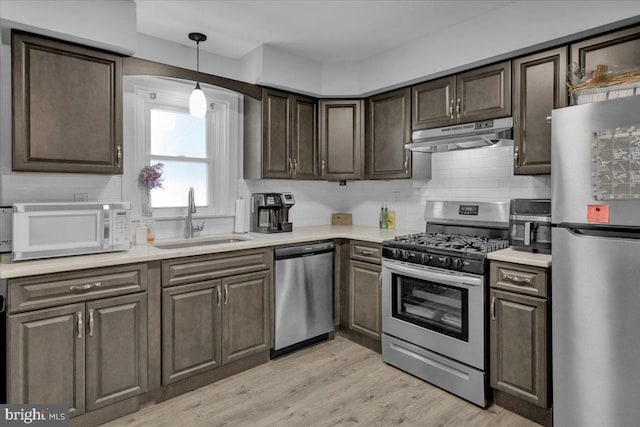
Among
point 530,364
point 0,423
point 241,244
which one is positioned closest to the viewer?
point 0,423

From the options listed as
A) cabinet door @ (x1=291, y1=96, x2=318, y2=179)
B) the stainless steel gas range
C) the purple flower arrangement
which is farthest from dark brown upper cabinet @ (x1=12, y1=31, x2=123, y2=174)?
the stainless steel gas range

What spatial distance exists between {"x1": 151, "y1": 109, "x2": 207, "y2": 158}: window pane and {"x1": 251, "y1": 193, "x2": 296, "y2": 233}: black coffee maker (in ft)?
2.16

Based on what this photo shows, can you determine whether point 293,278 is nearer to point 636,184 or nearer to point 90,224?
point 90,224

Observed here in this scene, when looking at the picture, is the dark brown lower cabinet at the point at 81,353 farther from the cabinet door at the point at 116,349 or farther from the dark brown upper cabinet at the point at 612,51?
the dark brown upper cabinet at the point at 612,51

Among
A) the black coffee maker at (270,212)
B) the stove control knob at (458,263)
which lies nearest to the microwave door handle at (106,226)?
the black coffee maker at (270,212)

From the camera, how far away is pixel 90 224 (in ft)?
7.26

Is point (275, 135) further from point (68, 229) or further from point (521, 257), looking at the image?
point (521, 257)

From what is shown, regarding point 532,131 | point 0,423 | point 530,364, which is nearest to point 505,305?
point 530,364

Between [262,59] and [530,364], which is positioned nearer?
[530,364]

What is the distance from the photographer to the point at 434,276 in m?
2.57

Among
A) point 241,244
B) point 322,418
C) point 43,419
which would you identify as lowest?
point 322,418

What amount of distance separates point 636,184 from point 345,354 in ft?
7.50

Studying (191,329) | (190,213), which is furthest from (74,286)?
(190,213)

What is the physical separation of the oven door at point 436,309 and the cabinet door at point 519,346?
0.09m
